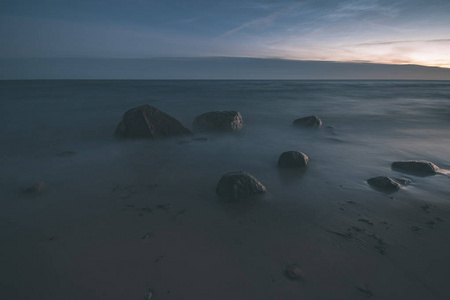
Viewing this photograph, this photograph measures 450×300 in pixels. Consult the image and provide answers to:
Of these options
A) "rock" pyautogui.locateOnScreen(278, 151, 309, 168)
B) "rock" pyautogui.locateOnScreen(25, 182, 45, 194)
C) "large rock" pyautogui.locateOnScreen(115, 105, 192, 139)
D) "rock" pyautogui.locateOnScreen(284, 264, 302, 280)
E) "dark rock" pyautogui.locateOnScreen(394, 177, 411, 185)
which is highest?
"large rock" pyautogui.locateOnScreen(115, 105, 192, 139)

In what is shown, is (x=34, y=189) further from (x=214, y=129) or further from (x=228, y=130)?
(x=228, y=130)

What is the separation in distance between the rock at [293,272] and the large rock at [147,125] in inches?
246

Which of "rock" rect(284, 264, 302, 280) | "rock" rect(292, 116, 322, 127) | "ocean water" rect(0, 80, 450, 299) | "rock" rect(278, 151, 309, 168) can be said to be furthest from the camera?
"rock" rect(292, 116, 322, 127)

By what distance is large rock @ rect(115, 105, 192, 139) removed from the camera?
7.82 m

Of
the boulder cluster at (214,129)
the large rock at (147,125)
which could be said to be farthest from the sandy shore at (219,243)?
the large rock at (147,125)

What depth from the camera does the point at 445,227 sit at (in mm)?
3195

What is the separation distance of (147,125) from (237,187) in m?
4.92

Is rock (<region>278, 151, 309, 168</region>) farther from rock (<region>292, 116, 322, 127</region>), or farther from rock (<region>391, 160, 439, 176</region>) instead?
rock (<region>292, 116, 322, 127</region>)

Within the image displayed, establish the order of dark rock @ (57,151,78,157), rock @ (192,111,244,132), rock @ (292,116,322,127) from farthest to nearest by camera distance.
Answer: rock @ (292,116,322,127), rock @ (192,111,244,132), dark rock @ (57,151,78,157)

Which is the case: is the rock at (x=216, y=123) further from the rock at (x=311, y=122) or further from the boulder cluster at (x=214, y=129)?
the rock at (x=311, y=122)

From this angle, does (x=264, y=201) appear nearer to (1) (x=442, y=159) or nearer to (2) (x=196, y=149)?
(2) (x=196, y=149)

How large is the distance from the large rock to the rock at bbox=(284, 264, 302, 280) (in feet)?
20.5

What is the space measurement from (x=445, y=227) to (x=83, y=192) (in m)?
5.41

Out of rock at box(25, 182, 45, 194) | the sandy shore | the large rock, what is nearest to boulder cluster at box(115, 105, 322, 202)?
the large rock
